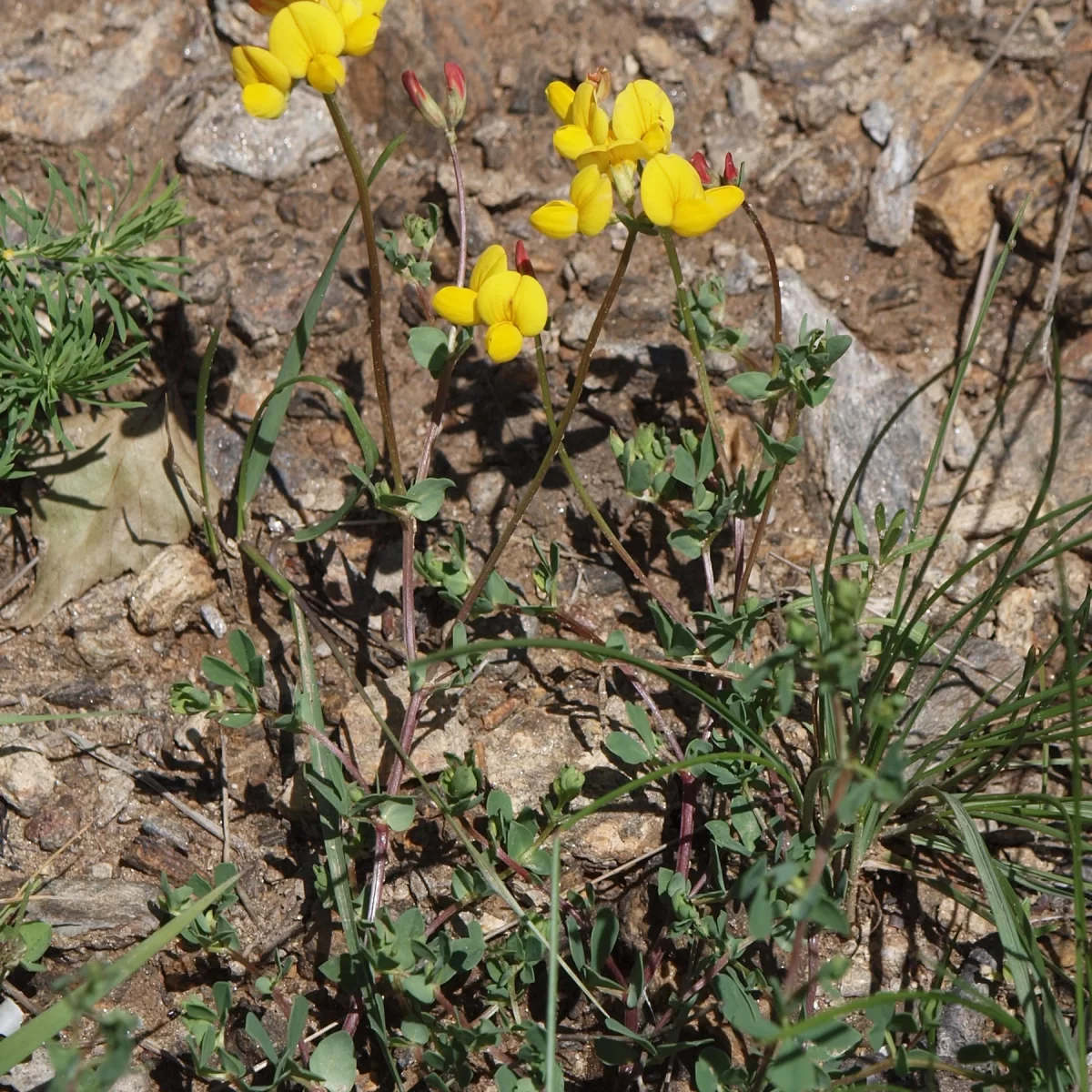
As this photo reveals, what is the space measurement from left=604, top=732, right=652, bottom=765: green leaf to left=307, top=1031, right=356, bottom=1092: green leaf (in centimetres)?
101

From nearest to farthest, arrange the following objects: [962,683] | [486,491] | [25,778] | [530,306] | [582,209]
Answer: [582,209]
[530,306]
[25,778]
[962,683]
[486,491]

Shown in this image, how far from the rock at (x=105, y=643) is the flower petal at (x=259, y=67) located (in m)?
1.78

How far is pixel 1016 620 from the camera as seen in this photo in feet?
11.5

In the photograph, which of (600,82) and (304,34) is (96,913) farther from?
(600,82)

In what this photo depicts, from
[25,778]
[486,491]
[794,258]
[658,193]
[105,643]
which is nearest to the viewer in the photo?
[658,193]

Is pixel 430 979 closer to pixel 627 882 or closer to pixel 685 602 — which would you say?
pixel 627 882

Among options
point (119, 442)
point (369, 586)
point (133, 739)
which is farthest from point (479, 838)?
point (119, 442)

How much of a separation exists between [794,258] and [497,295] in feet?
5.46

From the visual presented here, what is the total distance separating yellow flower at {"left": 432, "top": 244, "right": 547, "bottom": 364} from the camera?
8.95 ft

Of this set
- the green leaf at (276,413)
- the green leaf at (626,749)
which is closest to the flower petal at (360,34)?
the green leaf at (276,413)

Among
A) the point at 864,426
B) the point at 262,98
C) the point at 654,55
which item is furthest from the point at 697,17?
the point at 262,98

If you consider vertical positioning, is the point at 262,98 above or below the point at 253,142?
above

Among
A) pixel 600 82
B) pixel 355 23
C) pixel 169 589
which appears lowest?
pixel 169 589

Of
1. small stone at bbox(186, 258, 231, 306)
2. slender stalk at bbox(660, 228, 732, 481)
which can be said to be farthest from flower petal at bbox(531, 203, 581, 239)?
small stone at bbox(186, 258, 231, 306)
